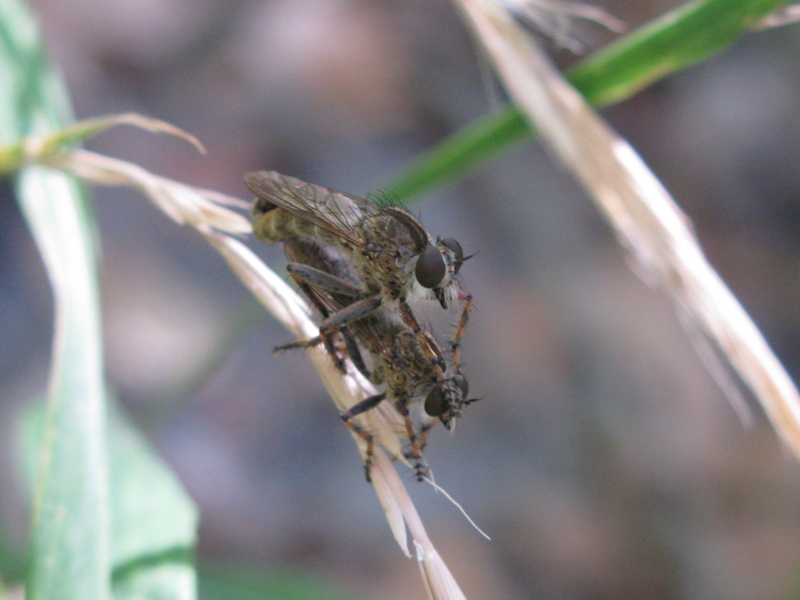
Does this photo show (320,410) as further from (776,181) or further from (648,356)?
(776,181)

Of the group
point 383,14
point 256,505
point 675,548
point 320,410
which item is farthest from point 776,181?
point 256,505

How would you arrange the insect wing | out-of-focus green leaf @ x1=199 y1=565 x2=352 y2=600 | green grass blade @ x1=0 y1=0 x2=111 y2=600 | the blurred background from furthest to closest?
the blurred background
out-of-focus green leaf @ x1=199 y1=565 x2=352 y2=600
the insect wing
green grass blade @ x1=0 y1=0 x2=111 y2=600

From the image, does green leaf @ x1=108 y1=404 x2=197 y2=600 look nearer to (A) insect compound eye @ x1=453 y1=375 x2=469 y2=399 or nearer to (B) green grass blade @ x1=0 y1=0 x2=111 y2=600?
(B) green grass blade @ x1=0 y1=0 x2=111 y2=600

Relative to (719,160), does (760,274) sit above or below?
below

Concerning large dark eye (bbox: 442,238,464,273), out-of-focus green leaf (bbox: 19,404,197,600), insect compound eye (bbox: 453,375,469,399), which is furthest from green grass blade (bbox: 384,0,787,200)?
out-of-focus green leaf (bbox: 19,404,197,600)

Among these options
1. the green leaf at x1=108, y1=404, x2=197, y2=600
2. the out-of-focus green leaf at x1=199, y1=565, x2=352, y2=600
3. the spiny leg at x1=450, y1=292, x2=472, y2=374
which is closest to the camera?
the green leaf at x1=108, y1=404, x2=197, y2=600
